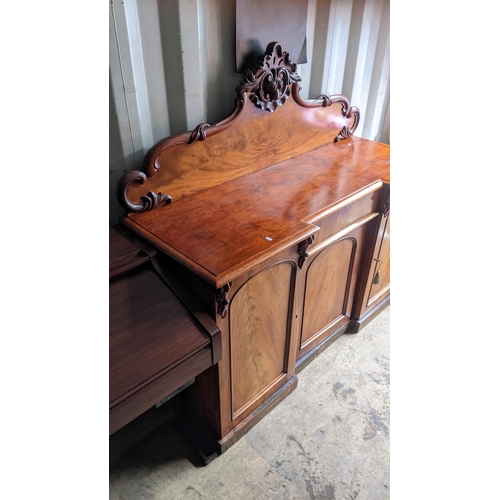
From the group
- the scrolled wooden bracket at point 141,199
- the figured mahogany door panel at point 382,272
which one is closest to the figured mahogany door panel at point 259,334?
the scrolled wooden bracket at point 141,199

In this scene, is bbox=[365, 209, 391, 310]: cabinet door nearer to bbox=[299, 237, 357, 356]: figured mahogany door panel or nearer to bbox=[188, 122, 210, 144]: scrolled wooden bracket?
bbox=[299, 237, 357, 356]: figured mahogany door panel

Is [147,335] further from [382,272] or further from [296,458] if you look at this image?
[382,272]

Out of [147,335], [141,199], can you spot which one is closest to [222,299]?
[147,335]

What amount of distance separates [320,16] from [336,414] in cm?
183

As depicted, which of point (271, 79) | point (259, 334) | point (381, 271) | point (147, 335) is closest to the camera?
point (147, 335)

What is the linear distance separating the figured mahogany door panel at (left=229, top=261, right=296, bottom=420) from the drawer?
20cm

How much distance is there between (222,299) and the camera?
114 centimetres

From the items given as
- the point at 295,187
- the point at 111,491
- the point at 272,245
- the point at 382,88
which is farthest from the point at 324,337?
the point at 382,88

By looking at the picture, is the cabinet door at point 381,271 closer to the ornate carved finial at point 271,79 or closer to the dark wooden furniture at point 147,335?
the ornate carved finial at point 271,79

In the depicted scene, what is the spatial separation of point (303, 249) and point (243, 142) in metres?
0.53

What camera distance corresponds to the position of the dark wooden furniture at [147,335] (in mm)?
958

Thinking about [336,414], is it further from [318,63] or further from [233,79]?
[318,63]

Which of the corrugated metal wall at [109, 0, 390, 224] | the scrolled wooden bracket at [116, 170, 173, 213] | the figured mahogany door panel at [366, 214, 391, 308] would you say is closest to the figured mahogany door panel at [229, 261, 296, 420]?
the scrolled wooden bracket at [116, 170, 173, 213]

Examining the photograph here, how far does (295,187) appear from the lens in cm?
158
